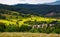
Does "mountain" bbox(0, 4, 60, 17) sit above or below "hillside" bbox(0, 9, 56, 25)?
above

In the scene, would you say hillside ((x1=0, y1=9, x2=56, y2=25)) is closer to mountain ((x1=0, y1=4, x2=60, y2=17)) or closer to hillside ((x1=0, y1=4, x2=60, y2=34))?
hillside ((x1=0, y1=4, x2=60, y2=34))

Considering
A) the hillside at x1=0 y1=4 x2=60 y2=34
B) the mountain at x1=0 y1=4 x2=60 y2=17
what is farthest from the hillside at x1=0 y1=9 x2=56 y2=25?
the mountain at x1=0 y1=4 x2=60 y2=17

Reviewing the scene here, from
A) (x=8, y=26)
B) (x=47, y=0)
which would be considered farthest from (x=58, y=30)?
(x=8, y=26)

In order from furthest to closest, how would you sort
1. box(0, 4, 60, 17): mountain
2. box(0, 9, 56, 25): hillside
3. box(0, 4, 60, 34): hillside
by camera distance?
box(0, 4, 60, 17): mountain
box(0, 9, 56, 25): hillside
box(0, 4, 60, 34): hillside

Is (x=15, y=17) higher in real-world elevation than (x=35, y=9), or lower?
lower

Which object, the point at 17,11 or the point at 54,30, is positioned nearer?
the point at 54,30

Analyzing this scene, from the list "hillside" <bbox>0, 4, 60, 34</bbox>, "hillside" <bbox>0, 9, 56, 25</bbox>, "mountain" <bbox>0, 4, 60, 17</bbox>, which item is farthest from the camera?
"mountain" <bbox>0, 4, 60, 17</bbox>

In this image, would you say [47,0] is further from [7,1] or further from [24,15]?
[7,1]

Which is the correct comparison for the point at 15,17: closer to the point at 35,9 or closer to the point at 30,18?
the point at 30,18

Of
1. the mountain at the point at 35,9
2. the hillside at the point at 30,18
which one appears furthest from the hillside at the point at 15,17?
the mountain at the point at 35,9

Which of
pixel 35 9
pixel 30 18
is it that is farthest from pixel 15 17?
pixel 35 9

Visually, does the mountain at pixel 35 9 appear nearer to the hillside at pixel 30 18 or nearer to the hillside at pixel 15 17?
the hillside at pixel 30 18

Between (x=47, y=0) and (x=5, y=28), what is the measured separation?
1363 millimetres

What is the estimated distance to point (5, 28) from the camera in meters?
4.41
